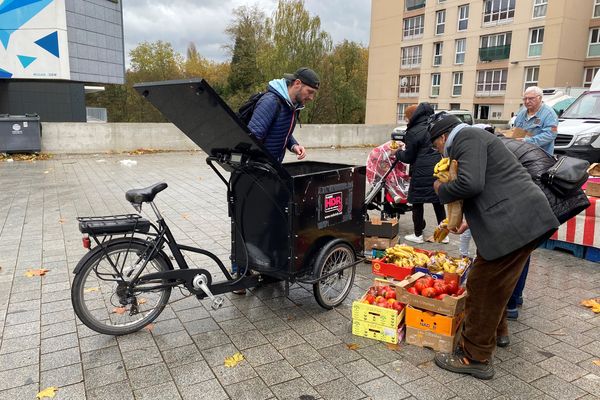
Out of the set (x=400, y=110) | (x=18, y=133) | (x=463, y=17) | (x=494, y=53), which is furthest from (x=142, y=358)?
(x=400, y=110)

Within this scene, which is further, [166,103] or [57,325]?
[57,325]

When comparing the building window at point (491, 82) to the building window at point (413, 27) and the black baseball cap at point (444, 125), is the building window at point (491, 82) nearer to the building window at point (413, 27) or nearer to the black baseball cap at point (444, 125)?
the building window at point (413, 27)

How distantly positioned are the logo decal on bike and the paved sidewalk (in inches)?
35.0

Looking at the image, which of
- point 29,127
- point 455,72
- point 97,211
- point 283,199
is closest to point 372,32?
point 455,72

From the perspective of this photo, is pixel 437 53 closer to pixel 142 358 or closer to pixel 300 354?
pixel 300 354

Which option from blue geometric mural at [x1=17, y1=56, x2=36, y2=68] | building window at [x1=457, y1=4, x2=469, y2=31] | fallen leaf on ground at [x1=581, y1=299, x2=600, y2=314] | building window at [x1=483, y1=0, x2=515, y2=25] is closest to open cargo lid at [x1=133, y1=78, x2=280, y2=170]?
fallen leaf on ground at [x1=581, y1=299, x2=600, y2=314]

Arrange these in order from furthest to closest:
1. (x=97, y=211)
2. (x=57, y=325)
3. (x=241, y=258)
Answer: (x=97, y=211), (x=241, y=258), (x=57, y=325)

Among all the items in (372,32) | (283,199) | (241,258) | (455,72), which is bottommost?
(241,258)

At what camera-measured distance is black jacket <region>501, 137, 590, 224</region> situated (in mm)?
3180

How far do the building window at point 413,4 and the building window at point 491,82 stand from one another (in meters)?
9.59

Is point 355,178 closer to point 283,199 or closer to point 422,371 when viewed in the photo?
point 283,199

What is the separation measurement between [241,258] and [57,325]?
5.13 ft

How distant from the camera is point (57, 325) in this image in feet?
12.2

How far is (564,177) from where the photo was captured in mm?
3105
